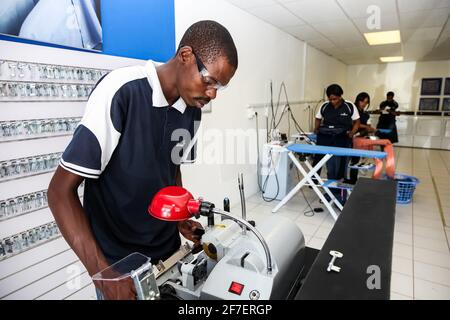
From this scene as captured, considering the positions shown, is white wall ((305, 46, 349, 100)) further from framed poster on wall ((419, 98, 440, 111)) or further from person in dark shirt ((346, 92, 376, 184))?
framed poster on wall ((419, 98, 440, 111))

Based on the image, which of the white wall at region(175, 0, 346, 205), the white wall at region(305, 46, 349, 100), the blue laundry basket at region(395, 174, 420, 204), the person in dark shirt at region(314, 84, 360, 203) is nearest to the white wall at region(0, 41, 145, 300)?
the white wall at region(175, 0, 346, 205)

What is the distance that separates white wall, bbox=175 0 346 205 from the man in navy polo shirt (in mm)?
1739

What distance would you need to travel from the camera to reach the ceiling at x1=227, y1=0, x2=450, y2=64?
3352mm

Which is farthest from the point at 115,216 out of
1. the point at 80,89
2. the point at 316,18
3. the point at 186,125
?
the point at 316,18

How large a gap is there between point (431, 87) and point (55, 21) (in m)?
10.1

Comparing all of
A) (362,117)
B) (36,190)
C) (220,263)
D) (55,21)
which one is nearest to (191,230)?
(220,263)

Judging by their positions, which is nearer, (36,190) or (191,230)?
(191,230)

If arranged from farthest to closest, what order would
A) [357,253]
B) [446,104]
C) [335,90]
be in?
[446,104]
[335,90]
[357,253]

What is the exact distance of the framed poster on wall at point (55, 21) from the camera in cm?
137

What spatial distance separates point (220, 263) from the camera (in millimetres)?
773

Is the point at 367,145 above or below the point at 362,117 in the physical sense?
below

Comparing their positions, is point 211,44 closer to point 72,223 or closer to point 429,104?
point 72,223
